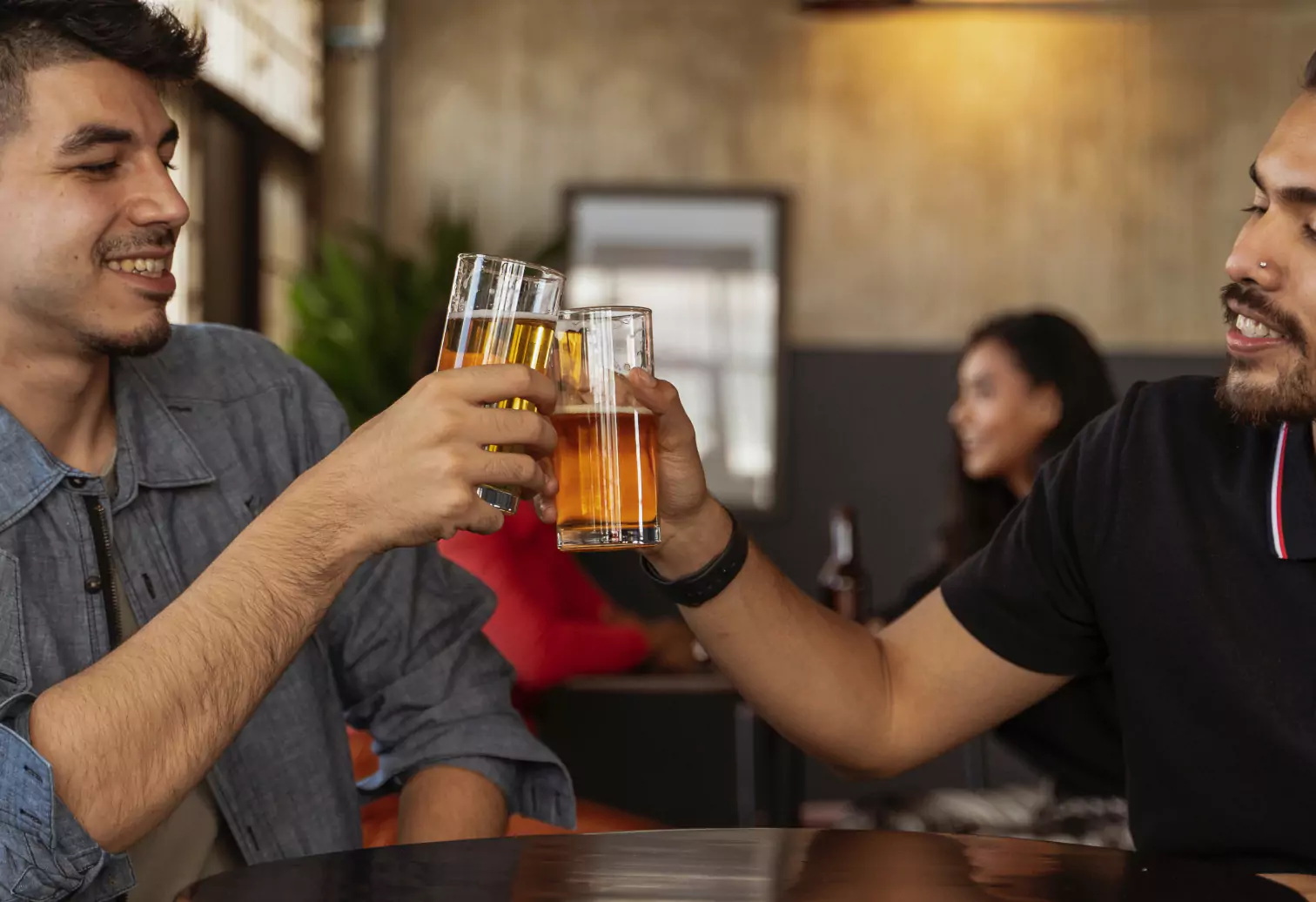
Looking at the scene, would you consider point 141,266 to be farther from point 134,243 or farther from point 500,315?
point 500,315

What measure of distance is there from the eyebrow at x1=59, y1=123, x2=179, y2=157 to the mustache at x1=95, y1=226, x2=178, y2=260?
88 millimetres

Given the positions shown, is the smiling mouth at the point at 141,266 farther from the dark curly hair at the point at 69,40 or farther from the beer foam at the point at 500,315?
the beer foam at the point at 500,315

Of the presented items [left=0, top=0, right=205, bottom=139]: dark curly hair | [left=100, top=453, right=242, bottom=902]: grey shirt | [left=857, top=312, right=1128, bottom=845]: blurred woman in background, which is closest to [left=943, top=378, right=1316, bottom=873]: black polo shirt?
[left=100, top=453, right=242, bottom=902]: grey shirt

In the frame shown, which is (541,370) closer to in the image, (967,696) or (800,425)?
(967,696)

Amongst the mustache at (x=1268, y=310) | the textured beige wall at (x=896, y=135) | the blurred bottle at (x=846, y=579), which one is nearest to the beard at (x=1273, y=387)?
the mustache at (x=1268, y=310)

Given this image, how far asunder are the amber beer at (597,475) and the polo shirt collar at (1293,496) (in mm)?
606

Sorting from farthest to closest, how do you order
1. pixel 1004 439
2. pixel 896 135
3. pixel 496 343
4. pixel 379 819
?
pixel 896 135, pixel 1004 439, pixel 379 819, pixel 496 343

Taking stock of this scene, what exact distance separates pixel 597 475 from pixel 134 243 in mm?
568

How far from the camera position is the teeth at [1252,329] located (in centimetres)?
148

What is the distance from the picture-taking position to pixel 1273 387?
4.68 ft

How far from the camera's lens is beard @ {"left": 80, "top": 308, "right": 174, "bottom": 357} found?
146 cm

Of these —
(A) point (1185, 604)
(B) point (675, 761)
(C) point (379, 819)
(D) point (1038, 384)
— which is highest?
(D) point (1038, 384)

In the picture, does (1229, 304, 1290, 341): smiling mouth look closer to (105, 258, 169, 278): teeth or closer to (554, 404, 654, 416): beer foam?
(554, 404, 654, 416): beer foam

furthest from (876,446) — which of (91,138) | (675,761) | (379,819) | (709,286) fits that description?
(91,138)
